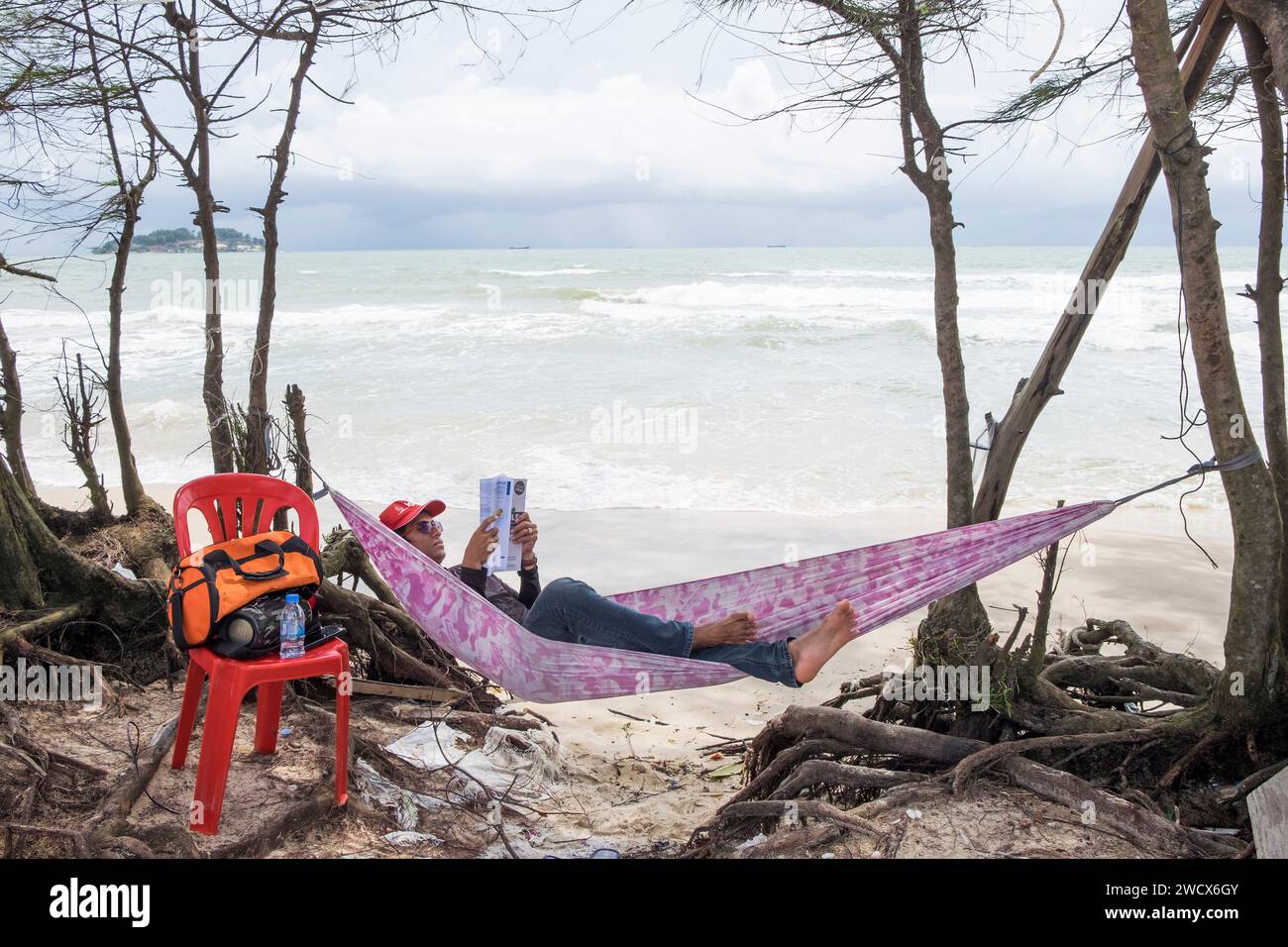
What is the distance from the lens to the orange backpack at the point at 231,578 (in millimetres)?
2094

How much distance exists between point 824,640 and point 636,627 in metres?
0.46

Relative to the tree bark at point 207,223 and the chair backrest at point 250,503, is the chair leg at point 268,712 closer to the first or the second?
the chair backrest at point 250,503

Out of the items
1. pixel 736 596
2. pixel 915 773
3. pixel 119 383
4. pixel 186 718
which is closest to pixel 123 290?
pixel 119 383

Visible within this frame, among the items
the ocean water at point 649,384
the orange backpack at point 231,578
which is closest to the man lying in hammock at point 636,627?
the orange backpack at point 231,578

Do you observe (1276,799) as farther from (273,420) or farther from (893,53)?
(273,420)

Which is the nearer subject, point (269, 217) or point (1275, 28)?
point (1275, 28)

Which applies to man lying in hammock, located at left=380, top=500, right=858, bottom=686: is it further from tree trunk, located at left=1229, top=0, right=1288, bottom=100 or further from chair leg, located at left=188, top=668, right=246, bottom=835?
tree trunk, located at left=1229, top=0, right=1288, bottom=100

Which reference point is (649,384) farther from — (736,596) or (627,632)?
(627,632)

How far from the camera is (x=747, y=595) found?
2.55m

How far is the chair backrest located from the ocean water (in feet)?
3.65

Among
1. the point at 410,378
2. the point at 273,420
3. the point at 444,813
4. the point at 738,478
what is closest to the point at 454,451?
the point at 738,478

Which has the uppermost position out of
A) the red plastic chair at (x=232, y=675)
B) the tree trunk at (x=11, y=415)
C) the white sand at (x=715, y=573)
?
the tree trunk at (x=11, y=415)

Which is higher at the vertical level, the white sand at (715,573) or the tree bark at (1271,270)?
the tree bark at (1271,270)

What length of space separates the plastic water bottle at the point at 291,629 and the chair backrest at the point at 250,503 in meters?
0.30
